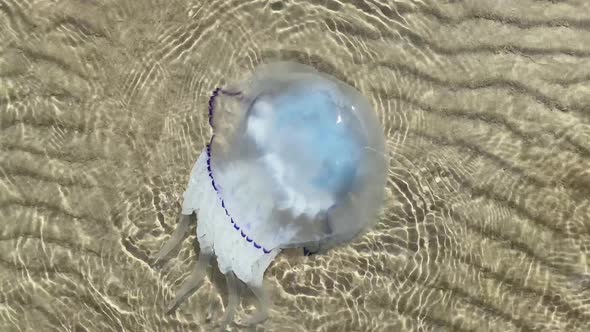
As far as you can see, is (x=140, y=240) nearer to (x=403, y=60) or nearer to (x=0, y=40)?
(x=0, y=40)

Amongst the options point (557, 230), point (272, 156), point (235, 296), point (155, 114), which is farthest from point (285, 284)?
point (557, 230)

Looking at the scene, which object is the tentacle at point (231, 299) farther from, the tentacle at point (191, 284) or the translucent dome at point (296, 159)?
the translucent dome at point (296, 159)

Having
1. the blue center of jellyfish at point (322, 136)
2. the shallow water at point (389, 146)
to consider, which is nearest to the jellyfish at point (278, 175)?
the blue center of jellyfish at point (322, 136)

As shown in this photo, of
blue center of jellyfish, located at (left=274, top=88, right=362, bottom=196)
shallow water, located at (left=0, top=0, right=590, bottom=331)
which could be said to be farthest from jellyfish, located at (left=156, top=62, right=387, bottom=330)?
shallow water, located at (left=0, top=0, right=590, bottom=331)

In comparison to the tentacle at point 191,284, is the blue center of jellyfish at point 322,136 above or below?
above

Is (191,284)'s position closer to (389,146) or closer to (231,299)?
(231,299)

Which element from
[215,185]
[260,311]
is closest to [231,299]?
[260,311]
